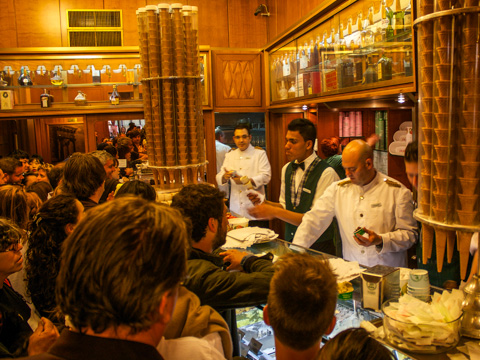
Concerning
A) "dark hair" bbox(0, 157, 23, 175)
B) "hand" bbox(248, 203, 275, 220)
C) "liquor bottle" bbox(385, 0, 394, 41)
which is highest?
"liquor bottle" bbox(385, 0, 394, 41)

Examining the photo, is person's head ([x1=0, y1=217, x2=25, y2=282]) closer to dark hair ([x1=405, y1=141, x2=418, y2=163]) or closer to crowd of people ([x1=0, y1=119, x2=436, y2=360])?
crowd of people ([x1=0, y1=119, x2=436, y2=360])

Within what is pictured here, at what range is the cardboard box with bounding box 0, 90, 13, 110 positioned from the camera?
5625 millimetres

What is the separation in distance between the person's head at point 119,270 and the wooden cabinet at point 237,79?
17.2 feet

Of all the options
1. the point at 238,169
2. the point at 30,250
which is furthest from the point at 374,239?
the point at 238,169

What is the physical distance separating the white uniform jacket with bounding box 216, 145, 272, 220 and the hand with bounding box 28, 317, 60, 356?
4231 millimetres

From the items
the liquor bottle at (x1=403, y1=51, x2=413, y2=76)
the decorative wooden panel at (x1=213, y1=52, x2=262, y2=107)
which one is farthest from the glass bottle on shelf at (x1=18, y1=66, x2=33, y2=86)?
the liquor bottle at (x1=403, y1=51, x2=413, y2=76)

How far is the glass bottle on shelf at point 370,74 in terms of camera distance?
3416 mm

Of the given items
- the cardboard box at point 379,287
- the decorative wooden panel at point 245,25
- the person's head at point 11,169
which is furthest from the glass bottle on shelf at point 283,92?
the cardboard box at point 379,287

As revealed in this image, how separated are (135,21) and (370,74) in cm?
425

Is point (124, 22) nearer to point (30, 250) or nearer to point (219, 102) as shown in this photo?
point (219, 102)

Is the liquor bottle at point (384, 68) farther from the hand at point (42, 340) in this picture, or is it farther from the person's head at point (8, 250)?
the hand at point (42, 340)

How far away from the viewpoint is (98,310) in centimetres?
83

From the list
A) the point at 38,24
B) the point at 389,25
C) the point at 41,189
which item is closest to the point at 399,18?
the point at 389,25

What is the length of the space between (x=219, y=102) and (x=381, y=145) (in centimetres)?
227
